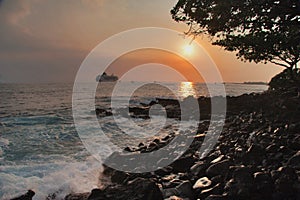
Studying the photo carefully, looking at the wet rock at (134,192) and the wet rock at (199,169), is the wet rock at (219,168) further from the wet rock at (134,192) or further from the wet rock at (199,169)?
the wet rock at (134,192)

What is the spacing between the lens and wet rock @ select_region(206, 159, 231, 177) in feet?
20.5

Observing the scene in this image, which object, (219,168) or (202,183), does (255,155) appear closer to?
(219,168)

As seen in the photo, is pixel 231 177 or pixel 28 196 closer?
pixel 231 177

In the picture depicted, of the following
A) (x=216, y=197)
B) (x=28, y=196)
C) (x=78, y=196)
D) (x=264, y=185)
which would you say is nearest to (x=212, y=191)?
(x=216, y=197)

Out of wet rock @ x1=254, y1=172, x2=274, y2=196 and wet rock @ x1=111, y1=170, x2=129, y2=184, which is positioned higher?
wet rock @ x1=254, y1=172, x2=274, y2=196

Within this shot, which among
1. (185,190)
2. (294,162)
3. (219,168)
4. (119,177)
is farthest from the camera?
(119,177)

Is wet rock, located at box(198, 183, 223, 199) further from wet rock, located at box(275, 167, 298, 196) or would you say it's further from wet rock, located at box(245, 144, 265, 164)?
wet rock, located at box(245, 144, 265, 164)

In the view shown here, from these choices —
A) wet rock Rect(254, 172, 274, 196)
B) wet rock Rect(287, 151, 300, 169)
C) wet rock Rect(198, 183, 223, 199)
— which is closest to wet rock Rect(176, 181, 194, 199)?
wet rock Rect(198, 183, 223, 199)

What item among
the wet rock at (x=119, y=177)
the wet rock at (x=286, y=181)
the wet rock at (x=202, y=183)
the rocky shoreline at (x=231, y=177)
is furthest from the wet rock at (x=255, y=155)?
the wet rock at (x=119, y=177)

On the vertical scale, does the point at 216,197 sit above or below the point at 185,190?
above

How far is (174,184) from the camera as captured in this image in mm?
6480

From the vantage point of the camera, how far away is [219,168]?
635cm

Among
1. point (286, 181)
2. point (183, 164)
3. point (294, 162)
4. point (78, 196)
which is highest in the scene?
point (294, 162)

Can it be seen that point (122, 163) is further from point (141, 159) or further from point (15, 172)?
point (15, 172)
